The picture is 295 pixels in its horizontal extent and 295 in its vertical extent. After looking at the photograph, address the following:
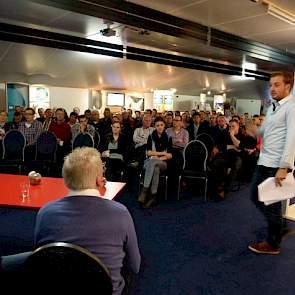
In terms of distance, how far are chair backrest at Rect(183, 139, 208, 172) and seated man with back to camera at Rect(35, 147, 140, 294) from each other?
3.46 metres

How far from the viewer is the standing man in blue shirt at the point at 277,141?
8.04ft

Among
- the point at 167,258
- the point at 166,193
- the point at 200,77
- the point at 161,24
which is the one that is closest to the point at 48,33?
the point at 161,24

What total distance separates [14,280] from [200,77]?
10025mm

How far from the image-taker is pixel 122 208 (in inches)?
52.2

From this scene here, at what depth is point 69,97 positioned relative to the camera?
10.0 metres

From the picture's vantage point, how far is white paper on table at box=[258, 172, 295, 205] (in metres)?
2.59

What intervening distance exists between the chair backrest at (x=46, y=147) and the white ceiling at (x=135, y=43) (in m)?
1.99

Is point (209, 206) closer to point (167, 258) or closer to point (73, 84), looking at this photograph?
point (167, 258)

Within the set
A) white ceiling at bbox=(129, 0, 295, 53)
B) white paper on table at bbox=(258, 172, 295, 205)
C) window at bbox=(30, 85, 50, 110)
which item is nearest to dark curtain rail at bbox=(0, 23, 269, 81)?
white ceiling at bbox=(129, 0, 295, 53)

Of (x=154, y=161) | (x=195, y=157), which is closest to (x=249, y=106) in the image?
(x=195, y=157)

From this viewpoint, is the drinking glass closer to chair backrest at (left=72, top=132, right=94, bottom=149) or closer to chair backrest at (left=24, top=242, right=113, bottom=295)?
chair backrest at (left=24, top=242, right=113, bottom=295)

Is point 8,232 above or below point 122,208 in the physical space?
below

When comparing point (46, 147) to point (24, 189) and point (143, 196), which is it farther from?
point (24, 189)

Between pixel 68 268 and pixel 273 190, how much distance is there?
203cm
